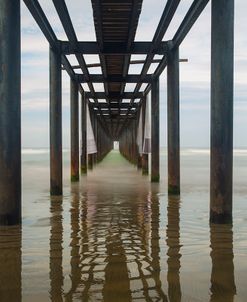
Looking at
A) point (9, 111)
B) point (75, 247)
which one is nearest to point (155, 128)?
point (9, 111)

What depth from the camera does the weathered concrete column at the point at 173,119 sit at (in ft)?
36.8

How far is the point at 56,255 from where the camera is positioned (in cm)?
489

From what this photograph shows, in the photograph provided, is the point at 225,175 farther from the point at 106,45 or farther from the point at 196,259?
the point at 106,45

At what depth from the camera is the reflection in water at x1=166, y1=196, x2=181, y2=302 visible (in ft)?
12.1

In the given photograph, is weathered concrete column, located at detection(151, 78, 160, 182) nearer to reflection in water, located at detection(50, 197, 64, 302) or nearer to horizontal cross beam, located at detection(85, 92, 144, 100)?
horizontal cross beam, located at detection(85, 92, 144, 100)

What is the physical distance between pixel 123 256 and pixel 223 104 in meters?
3.07

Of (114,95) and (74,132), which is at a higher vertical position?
(114,95)

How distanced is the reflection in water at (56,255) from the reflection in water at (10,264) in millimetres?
294

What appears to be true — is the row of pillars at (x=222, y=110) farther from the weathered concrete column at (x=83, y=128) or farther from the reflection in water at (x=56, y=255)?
the weathered concrete column at (x=83, y=128)

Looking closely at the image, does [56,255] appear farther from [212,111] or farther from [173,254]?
[212,111]

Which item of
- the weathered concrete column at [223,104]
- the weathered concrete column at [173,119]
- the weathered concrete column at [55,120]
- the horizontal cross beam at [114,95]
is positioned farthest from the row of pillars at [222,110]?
the horizontal cross beam at [114,95]

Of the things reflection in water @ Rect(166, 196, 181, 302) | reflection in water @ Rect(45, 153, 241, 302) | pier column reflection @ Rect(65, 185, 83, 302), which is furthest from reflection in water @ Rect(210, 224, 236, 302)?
pier column reflection @ Rect(65, 185, 83, 302)

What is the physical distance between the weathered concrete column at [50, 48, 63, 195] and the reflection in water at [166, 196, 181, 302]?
12.2 ft

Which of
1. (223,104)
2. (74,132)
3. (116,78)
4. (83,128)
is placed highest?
(116,78)
